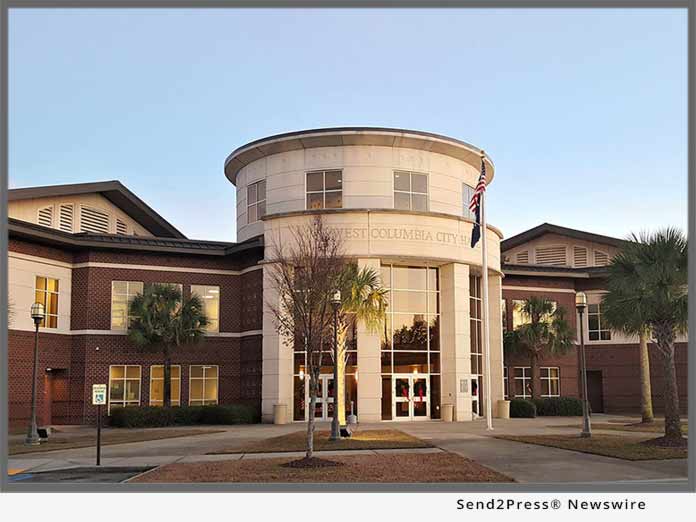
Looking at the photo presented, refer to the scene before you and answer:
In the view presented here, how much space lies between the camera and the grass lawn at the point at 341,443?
22.9m

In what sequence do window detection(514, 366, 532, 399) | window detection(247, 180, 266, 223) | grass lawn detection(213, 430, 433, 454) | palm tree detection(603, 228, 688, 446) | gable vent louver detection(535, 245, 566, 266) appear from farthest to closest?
gable vent louver detection(535, 245, 566, 266) < window detection(514, 366, 532, 399) < window detection(247, 180, 266, 223) < palm tree detection(603, 228, 688, 446) < grass lawn detection(213, 430, 433, 454)

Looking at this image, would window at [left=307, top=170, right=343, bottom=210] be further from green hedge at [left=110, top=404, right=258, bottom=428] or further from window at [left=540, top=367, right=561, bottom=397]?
window at [left=540, top=367, right=561, bottom=397]

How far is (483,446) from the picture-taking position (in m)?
23.3

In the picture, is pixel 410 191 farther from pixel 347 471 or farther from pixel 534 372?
pixel 347 471

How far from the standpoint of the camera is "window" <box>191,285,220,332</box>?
39.8 meters

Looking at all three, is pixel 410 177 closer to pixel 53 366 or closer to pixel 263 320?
pixel 263 320

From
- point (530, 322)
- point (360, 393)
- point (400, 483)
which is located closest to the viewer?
point (400, 483)

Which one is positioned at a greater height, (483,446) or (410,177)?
(410,177)

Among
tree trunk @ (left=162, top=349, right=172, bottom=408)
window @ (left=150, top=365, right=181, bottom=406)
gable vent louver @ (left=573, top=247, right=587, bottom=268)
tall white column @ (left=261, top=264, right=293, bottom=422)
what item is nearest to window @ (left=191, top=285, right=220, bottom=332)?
window @ (left=150, top=365, right=181, bottom=406)

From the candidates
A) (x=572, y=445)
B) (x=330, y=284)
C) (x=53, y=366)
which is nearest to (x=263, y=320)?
(x=53, y=366)

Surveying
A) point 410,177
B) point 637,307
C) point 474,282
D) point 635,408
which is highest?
point 410,177

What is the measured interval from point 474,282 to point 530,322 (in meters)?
5.81

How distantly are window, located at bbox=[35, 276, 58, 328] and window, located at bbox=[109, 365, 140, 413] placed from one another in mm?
3522

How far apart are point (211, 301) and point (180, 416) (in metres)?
6.35
